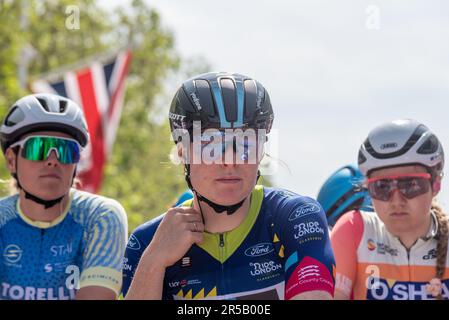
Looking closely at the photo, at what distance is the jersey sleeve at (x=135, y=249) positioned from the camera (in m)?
6.16

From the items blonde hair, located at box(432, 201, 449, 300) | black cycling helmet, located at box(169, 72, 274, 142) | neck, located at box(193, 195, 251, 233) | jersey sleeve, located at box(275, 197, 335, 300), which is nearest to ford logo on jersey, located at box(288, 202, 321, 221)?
jersey sleeve, located at box(275, 197, 335, 300)

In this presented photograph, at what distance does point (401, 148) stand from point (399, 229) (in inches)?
27.8

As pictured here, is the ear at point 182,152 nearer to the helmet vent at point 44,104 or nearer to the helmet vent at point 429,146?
the helmet vent at point 44,104

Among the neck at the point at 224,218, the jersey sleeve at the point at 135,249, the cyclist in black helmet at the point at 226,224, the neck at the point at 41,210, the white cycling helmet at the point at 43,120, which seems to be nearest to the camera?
the cyclist in black helmet at the point at 226,224

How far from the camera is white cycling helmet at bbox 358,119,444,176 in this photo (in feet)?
26.8

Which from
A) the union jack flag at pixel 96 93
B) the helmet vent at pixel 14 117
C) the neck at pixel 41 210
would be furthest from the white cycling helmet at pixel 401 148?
the union jack flag at pixel 96 93

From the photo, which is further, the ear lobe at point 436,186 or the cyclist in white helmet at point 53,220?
the ear lobe at point 436,186

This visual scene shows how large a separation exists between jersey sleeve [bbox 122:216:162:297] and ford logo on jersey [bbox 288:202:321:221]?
954 mm

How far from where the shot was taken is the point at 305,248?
5852 millimetres

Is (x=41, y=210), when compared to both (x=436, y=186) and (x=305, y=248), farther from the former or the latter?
(x=436, y=186)

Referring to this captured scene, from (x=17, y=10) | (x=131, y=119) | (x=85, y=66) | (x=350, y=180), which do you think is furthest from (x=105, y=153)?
(x=350, y=180)

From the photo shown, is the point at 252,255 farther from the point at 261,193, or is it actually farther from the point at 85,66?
the point at 85,66

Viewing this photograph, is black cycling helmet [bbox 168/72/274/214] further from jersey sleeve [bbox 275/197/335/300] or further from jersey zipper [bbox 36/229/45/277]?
jersey zipper [bbox 36/229/45/277]

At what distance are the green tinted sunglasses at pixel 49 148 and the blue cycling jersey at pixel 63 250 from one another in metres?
0.44
